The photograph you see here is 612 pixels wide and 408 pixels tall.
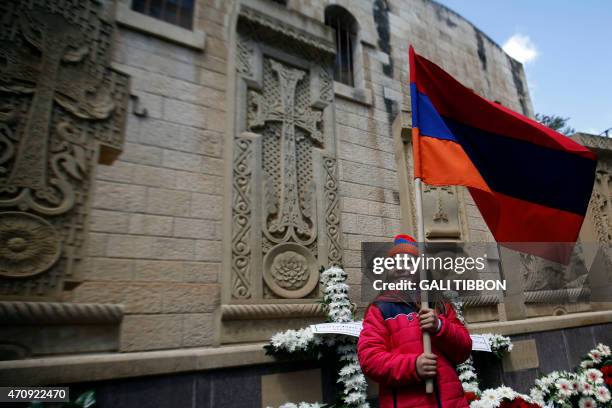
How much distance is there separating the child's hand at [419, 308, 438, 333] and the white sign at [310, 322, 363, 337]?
1.49 m

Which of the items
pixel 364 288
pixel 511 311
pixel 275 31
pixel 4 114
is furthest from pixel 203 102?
pixel 511 311

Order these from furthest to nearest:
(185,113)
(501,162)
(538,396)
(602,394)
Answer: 1. (185,113)
2. (538,396)
3. (602,394)
4. (501,162)

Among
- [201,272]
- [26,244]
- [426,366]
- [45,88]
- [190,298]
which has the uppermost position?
[45,88]

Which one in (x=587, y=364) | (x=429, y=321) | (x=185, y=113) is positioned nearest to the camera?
(x=429, y=321)

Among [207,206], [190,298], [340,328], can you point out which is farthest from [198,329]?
[340,328]

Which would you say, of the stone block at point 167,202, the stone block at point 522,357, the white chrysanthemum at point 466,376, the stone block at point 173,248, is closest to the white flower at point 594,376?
the stone block at point 522,357

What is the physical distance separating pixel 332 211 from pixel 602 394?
359cm

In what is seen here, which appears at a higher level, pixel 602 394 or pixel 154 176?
pixel 154 176

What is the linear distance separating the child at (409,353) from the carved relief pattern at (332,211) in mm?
2141

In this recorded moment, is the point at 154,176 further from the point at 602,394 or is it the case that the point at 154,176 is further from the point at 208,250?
the point at 602,394

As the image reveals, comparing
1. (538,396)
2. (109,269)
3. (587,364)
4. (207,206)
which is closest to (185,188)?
(207,206)

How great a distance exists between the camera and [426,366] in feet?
6.40

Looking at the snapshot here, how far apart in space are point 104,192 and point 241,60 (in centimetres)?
254

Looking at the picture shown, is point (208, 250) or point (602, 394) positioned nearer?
point (602, 394)
